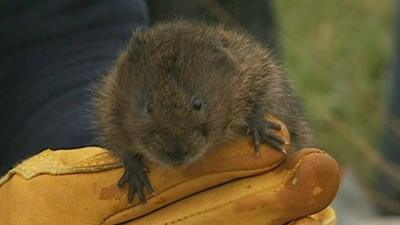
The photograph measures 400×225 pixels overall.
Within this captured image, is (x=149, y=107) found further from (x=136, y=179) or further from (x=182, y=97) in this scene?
(x=136, y=179)

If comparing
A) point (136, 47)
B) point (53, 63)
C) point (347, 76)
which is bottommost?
point (347, 76)

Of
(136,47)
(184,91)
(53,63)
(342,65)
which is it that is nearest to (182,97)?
(184,91)

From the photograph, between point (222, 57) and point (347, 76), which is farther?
point (347, 76)

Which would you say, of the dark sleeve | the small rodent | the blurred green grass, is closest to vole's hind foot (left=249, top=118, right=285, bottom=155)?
the small rodent

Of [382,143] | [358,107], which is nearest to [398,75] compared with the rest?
[382,143]

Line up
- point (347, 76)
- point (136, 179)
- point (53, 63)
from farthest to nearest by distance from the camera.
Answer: point (347, 76) < point (53, 63) < point (136, 179)

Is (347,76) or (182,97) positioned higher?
(182,97)

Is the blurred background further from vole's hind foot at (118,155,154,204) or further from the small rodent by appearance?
vole's hind foot at (118,155,154,204)
